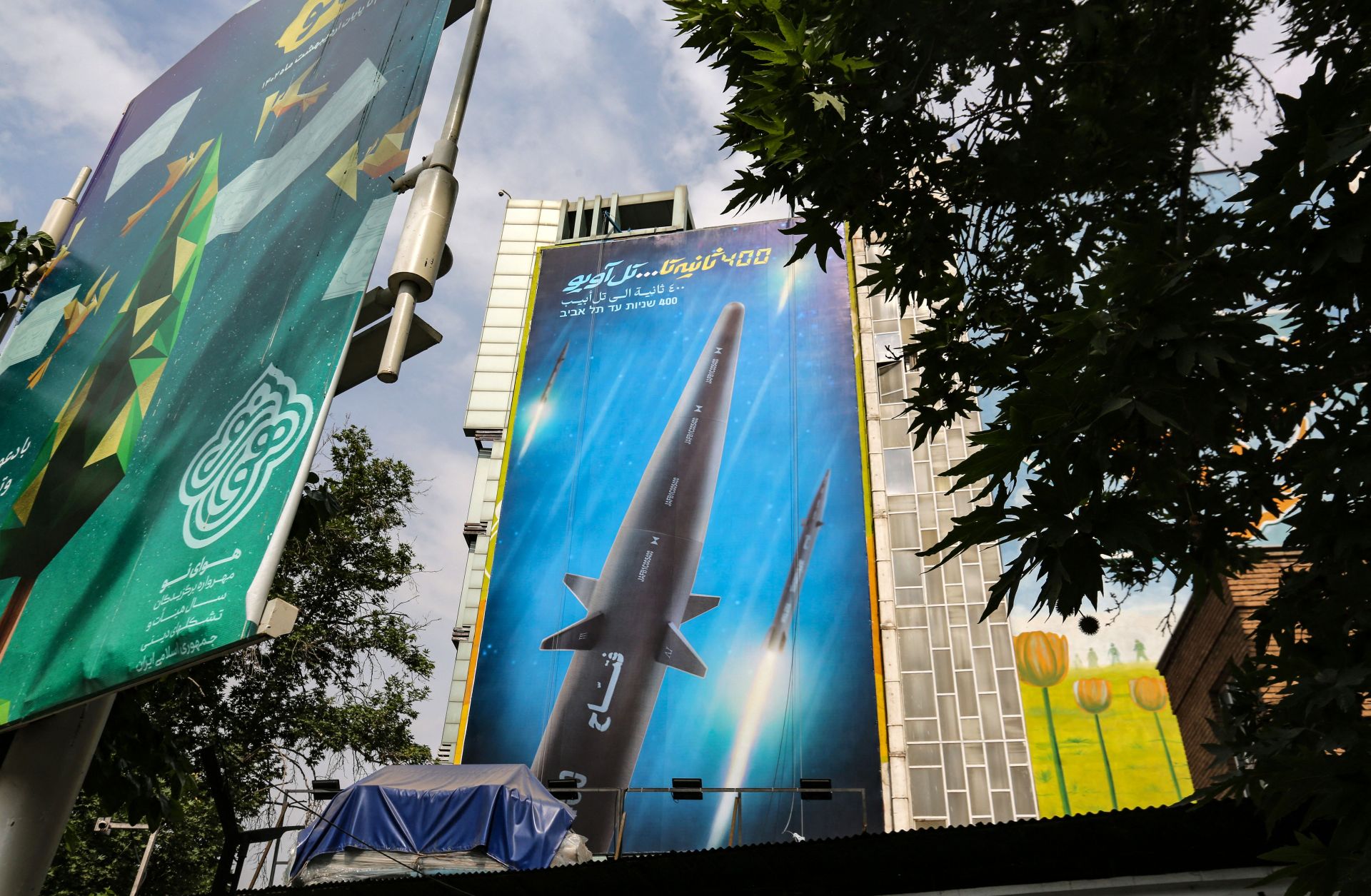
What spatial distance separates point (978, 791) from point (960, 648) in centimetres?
352

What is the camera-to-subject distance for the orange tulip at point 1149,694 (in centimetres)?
3506

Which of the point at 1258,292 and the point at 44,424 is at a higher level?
the point at 44,424

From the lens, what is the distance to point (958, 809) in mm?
23250

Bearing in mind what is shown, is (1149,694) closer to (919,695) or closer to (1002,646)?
(1002,646)

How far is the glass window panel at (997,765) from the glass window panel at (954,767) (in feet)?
2.08

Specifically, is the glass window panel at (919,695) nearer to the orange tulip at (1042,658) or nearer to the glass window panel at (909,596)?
the glass window panel at (909,596)

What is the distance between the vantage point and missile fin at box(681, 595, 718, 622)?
24.0 m

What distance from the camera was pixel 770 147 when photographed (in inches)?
229

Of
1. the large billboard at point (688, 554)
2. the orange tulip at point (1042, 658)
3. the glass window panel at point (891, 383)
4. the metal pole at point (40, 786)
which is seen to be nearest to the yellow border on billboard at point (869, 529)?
the large billboard at point (688, 554)

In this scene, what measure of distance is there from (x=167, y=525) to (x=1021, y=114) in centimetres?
554

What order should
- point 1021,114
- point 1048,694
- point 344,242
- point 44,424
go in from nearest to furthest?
point 344,242, point 1021,114, point 44,424, point 1048,694

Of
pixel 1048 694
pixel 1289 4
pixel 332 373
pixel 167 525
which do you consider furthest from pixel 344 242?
pixel 1048 694

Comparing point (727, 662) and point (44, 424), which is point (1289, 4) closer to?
point (44, 424)

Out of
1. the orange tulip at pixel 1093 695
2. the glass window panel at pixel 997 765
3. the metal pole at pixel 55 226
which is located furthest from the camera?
the orange tulip at pixel 1093 695
